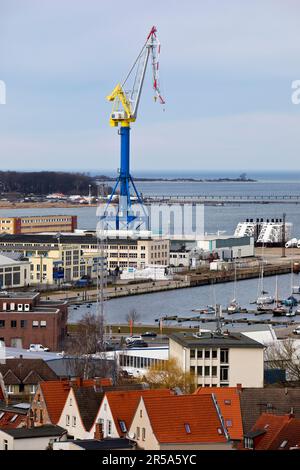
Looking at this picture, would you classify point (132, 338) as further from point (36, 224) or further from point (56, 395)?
point (36, 224)

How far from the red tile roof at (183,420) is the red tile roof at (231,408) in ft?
0.29

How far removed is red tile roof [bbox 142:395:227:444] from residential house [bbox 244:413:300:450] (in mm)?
122

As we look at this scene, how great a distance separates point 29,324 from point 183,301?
6.06 metres

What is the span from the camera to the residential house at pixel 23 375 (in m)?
8.12

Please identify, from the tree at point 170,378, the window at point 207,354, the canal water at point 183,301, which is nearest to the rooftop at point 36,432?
the tree at point 170,378

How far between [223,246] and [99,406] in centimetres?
1885

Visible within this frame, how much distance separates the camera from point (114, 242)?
74.9ft

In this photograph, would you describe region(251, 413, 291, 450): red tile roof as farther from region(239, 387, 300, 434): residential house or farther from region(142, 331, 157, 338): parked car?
region(142, 331, 157, 338): parked car

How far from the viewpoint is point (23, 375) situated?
829 cm

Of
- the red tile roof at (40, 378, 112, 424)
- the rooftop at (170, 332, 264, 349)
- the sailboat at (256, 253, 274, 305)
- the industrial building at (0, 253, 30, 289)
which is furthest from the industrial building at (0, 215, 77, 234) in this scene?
the red tile roof at (40, 378, 112, 424)

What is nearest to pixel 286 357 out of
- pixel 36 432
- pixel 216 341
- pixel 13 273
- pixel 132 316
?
pixel 216 341
